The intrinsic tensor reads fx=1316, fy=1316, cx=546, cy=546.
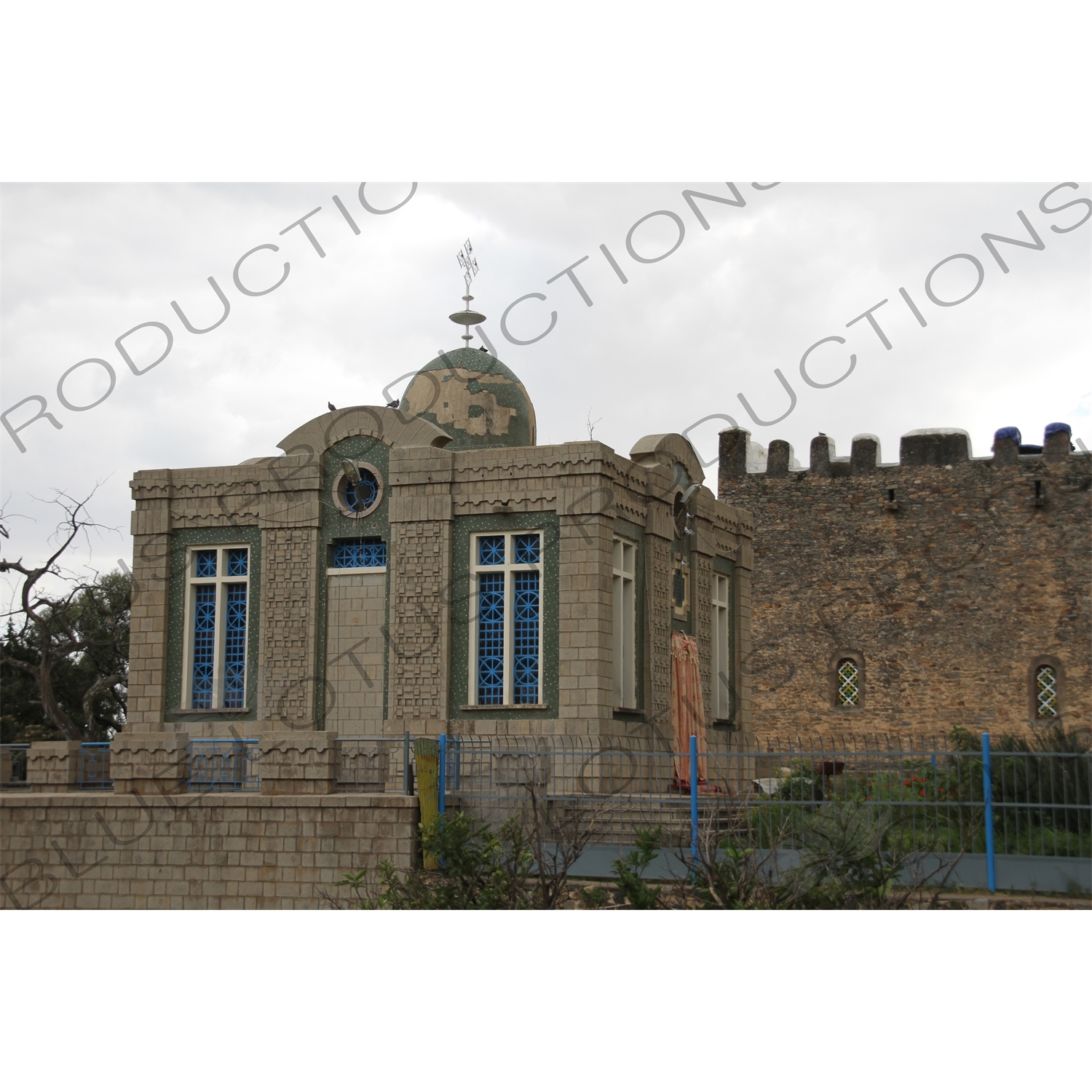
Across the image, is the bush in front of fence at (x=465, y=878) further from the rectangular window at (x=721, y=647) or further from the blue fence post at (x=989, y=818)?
the rectangular window at (x=721, y=647)

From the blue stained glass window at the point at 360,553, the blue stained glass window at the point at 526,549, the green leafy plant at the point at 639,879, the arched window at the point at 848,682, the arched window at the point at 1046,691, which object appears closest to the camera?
the green leafy plant at the point at 639,879

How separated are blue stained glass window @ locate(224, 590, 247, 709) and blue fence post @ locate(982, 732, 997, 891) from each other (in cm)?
1035

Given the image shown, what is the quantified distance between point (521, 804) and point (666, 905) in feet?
8.72

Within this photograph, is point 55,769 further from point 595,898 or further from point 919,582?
point 919,582

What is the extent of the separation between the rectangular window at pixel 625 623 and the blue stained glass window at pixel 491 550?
154 cm

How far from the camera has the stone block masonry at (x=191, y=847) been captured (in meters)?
13.8

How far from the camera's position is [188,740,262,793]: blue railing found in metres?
15.2

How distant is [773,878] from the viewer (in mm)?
11789

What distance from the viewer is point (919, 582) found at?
31.7 meters

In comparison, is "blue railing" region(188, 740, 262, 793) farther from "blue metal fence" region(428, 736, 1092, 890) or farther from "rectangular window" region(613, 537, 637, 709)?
"rectangular window" region(613, 537, 637, 709)

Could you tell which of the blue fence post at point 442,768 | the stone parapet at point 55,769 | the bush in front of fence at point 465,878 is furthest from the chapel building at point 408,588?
the bush in front of fence at point 465,878

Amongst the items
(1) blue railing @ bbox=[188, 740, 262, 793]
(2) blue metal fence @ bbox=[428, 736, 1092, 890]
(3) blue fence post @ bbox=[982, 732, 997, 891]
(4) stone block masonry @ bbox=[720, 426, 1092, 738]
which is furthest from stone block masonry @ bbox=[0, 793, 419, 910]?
(4) stone block masonry @ bbox=[720, 426, 1092, 738]

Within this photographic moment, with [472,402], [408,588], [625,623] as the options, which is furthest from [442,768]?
[472,402]

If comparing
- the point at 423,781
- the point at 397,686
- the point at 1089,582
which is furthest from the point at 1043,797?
the point at 1089,582
